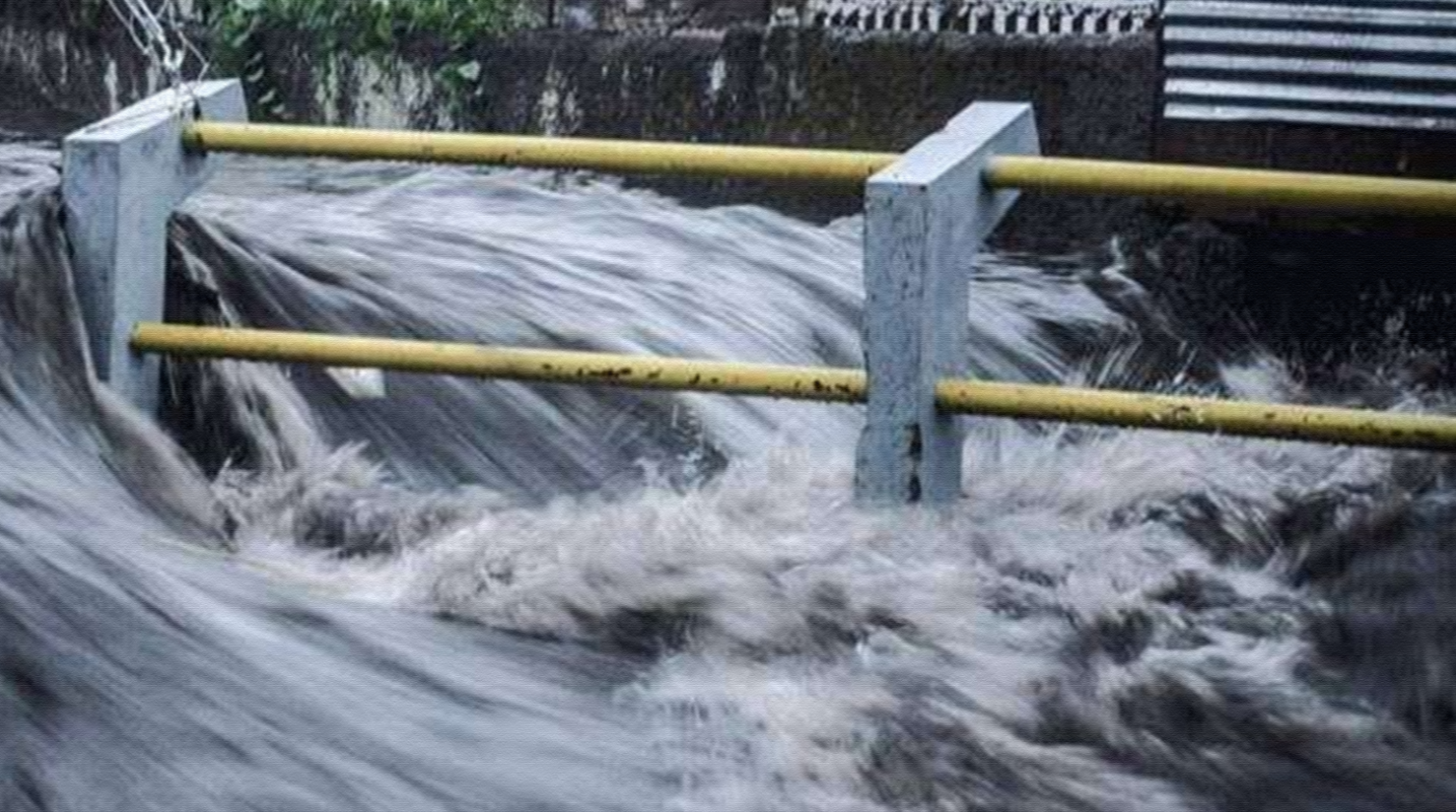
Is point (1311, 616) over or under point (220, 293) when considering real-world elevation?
under

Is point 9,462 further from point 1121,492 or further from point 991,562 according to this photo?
point 1121,492

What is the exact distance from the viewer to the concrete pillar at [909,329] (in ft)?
16.3

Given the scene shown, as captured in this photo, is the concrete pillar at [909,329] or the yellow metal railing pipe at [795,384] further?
the concrete pillar at [909,329]

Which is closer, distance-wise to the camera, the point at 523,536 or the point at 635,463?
the point at 523,536

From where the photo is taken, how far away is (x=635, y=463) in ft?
18.3

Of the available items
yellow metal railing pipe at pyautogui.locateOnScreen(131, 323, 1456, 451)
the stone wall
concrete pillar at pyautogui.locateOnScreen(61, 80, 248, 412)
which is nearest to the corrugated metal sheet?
the stone wall

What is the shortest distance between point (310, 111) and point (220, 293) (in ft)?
14.0

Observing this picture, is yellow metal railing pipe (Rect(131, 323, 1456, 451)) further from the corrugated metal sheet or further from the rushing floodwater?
the corrugated metal sheet

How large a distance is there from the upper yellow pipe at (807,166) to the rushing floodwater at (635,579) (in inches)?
16.8

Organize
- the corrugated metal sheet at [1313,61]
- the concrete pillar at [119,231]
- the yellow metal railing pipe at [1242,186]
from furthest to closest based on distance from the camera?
the corrugated metal sheet at [1313,61]
the concrete pillar at [119,231]
the yellow metal railing pipe at [1242,186]

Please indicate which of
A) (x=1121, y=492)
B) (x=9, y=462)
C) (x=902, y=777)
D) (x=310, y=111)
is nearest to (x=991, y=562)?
(x=1121, y=492)

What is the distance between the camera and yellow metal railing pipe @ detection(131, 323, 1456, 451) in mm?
4656

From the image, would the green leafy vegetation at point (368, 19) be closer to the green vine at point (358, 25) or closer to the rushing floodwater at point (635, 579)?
the green vine at point (358, 25)

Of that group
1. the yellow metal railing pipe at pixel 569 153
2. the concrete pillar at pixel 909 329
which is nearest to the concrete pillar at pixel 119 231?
the yellow metal railing pipe at pixel 569 153
